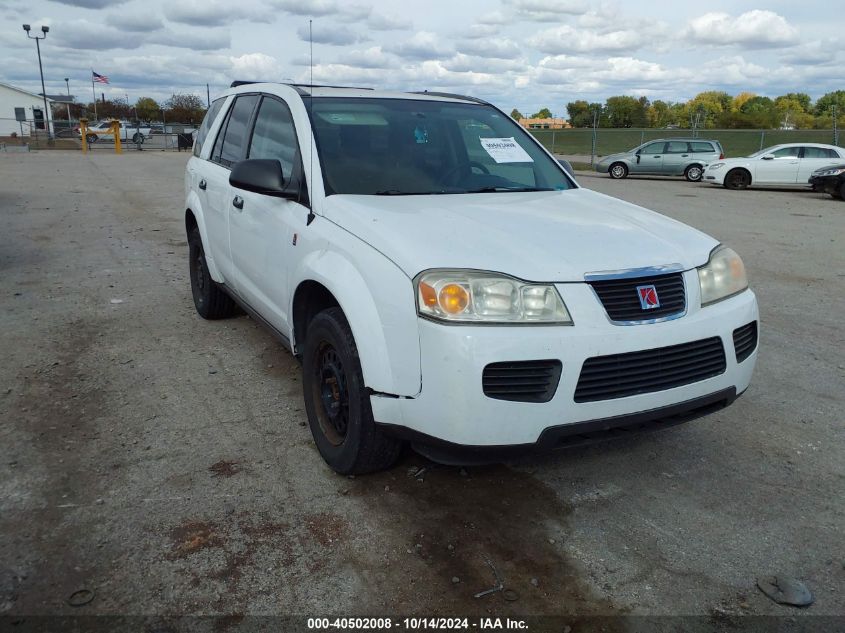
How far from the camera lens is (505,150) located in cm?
423

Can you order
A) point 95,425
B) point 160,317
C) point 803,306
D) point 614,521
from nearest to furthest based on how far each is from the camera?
point 614,521, point 95,425, point 160,317, point 803,306

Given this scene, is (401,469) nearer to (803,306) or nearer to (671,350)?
(671,350)

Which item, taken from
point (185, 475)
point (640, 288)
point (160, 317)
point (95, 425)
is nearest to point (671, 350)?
point (640, 288)

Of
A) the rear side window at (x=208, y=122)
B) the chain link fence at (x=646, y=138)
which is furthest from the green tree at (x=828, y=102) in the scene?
the rear side window at (x=208, y=122)

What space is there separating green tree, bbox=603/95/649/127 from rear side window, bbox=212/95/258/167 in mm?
82382

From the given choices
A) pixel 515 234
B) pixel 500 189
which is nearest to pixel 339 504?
pixel 515 234

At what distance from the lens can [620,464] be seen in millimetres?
3535

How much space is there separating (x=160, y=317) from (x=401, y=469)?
10.9 feet

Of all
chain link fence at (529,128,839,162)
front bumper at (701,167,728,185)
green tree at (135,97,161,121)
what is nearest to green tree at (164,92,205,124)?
green tree at (135,97,161,121)

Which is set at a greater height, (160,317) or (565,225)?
(565,225)

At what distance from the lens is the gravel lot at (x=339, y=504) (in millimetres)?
2531

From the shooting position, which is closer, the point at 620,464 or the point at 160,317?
the point at 620,464

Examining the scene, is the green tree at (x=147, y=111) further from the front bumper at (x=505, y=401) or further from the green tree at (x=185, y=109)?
the front bumper at (x=505, y=401)

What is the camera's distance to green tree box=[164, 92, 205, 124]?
219ft
